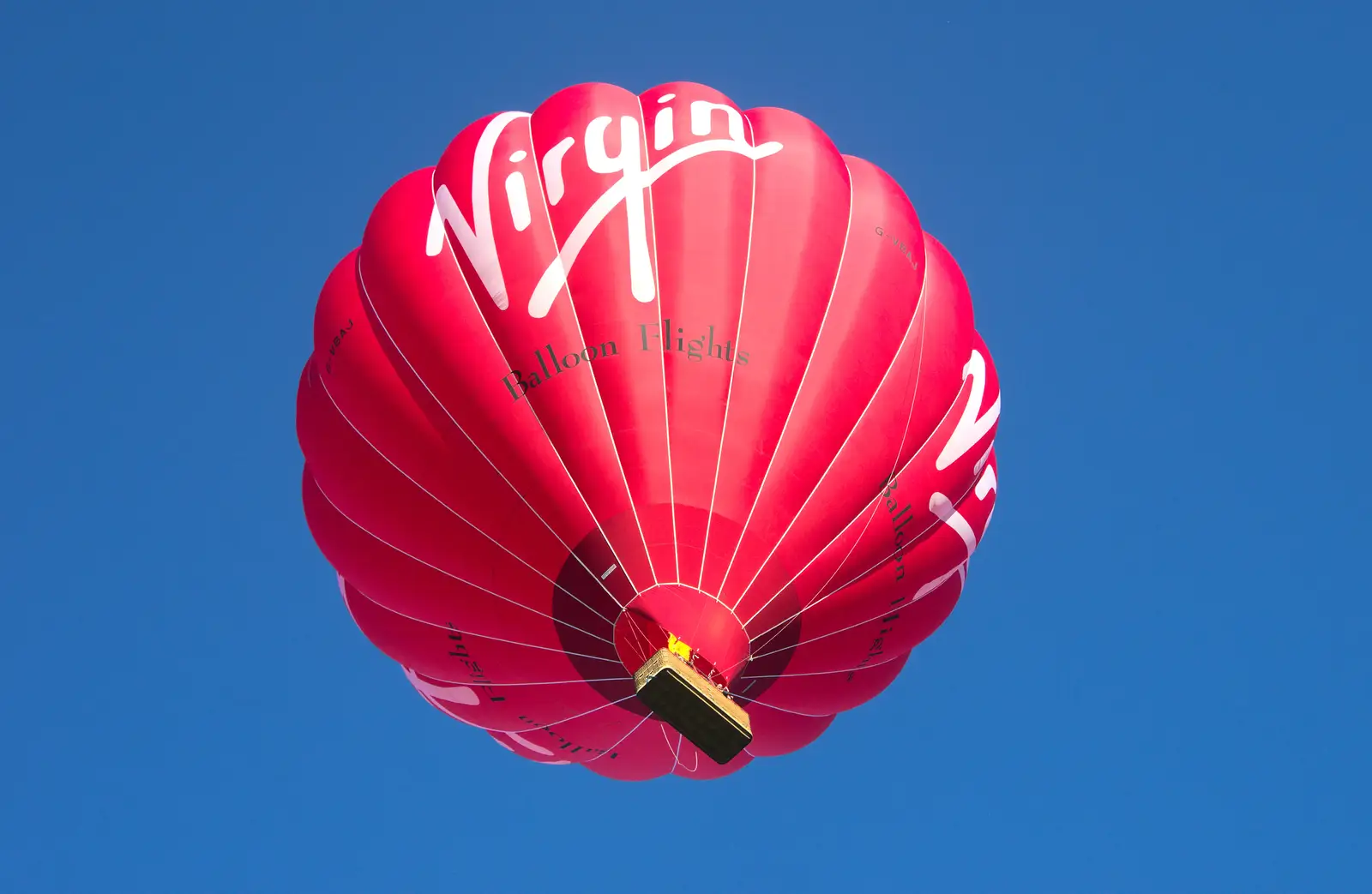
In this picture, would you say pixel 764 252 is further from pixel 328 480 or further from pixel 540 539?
pixel 328 480

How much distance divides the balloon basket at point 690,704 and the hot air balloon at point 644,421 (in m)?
0.02

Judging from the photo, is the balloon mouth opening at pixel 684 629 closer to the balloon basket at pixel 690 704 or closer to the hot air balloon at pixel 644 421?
the hot air balloon at pixel 644 421

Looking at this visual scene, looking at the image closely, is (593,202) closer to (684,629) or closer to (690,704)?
(684,629)

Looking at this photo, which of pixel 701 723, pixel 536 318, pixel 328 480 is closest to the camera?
pixel 701 723

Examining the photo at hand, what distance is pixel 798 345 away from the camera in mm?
13430

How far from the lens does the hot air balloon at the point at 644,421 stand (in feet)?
42.0

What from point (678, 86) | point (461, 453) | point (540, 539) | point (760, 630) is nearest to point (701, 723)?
point (760, 630)

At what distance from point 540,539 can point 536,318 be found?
6.69 feet

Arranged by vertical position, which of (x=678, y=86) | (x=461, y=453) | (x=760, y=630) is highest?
(x=678, y=86)

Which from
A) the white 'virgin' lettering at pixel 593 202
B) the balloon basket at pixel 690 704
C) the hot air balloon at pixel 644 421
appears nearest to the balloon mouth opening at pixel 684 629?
the hot air balloon at pixel 644 421

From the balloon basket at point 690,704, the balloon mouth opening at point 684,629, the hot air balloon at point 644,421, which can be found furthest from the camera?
the hot air balloon at point 644,421

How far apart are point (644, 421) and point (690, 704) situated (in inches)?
101

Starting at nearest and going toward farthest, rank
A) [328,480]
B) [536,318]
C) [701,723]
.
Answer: [701,723] < [536,318] < [328,480]

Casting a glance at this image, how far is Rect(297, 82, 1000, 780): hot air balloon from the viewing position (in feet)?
42.0
